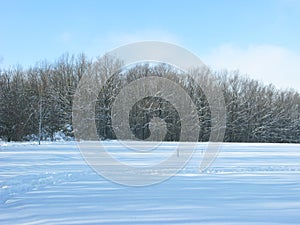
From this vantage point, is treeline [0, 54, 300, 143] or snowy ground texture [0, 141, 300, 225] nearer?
snowy ground texture [0, 141, 300, 225]

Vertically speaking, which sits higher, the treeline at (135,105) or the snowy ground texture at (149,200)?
the treeline at (135,105)

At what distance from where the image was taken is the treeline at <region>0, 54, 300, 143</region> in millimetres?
33125

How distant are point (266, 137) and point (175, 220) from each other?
132 feet

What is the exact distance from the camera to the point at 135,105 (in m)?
36.6

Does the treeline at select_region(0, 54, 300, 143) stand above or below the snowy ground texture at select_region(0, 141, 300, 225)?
above

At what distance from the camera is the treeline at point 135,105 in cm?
3312

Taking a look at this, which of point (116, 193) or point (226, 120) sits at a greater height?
point (226, 120)

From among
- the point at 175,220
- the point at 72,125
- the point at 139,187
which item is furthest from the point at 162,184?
the point at 72,125

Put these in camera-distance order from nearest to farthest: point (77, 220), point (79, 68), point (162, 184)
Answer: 1. point (77, 220)
2. point (162, 184)
3. point (79, 68)

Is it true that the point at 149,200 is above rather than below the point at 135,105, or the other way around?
below

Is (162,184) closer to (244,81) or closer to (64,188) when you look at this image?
(64,188)

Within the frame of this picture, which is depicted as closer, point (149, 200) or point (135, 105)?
point (149, 200)

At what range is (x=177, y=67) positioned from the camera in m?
43.7

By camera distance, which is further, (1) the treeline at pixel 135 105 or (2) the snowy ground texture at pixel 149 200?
(1) the treeline at pixel 135 105
